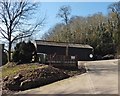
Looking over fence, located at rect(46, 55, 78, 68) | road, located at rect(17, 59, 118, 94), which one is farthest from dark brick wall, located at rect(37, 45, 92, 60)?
road, located at rect(17, 59, 118, 94)

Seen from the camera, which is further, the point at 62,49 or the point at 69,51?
the point at 69,51

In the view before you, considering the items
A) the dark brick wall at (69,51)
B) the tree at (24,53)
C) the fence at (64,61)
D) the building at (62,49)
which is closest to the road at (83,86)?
the fence at (64,61)

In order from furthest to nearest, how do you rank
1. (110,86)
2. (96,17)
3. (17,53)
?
(96,17) < (17,53) < (110,86)

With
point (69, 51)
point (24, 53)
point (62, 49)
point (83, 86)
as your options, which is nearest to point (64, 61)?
point (24, 53)

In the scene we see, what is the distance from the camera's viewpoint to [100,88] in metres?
15.2

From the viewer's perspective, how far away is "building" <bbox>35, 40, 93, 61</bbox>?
47406mm

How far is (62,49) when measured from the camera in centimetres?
4959

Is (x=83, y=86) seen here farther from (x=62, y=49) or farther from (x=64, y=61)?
(x=62, y=49)

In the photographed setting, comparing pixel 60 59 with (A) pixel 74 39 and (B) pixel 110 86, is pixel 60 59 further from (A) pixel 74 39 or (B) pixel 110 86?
(A) pixel 74 39

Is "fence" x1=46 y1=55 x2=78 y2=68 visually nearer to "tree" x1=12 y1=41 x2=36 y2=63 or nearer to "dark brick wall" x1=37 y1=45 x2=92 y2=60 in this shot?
"tree" x1=12 y1=41 x2=36 y2=63

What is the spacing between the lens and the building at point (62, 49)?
47.4 meters

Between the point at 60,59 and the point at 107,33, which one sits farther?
the point at 107,33

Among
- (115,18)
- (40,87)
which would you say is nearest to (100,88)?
(40,87)

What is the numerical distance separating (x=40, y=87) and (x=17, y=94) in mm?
1945
